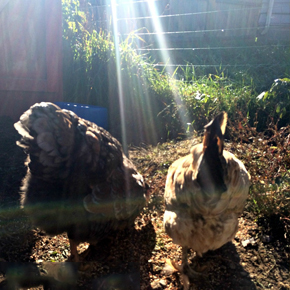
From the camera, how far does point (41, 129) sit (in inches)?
68.9

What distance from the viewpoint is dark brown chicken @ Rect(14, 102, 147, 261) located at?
1766mm

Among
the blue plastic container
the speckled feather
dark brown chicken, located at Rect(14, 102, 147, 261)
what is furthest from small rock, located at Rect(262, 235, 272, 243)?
the blue plastic container

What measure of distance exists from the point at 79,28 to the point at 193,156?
5.31 m

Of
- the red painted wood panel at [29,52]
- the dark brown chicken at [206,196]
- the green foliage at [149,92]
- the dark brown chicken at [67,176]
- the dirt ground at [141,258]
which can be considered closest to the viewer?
the dark brown chicken at [206,196]

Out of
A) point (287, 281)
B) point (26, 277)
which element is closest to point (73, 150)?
point (26, 277)

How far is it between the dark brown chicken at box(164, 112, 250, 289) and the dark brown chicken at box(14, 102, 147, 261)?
1.71 ft

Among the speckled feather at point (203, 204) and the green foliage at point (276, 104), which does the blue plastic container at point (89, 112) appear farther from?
the speckled feather at point (203, 204)

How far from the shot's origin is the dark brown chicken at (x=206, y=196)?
1.63m

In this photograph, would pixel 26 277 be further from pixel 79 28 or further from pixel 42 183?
pixel 79 28

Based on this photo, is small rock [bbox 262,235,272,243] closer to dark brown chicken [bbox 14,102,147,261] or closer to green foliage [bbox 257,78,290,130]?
dark brown chicken [bbox 14,102,147,261]

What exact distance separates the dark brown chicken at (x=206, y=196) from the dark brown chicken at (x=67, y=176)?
0.52 metres

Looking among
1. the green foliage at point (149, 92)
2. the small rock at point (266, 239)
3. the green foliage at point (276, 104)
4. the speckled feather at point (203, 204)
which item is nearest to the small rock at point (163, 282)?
the speckled feather at point (203, 204)

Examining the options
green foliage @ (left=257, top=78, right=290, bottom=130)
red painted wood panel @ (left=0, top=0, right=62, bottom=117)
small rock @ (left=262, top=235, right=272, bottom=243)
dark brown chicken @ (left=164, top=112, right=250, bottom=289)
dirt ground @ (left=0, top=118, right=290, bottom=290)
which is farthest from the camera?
red painted wood panel @ (left=0, top=0, right=62, bottom=117)

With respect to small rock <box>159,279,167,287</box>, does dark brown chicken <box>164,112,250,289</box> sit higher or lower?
higher
